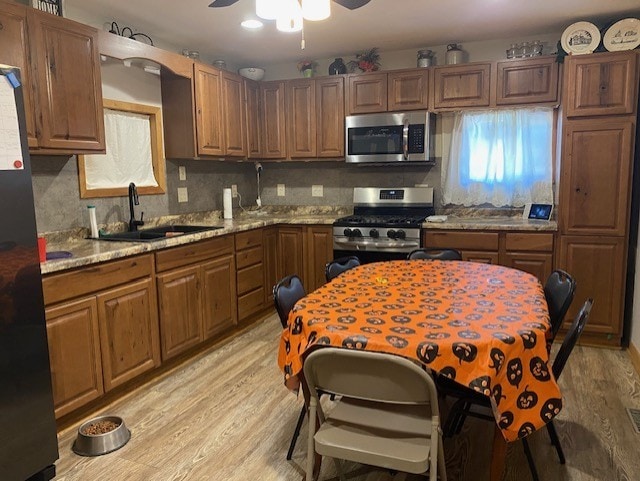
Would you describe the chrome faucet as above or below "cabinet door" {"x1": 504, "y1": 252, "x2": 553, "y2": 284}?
above

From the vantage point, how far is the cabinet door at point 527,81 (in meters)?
3.80

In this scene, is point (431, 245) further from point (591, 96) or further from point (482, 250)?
point (591, 96)

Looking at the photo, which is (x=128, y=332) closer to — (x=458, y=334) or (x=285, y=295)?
(x=285, y=295)

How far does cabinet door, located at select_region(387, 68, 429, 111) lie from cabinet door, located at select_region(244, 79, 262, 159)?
1.30m

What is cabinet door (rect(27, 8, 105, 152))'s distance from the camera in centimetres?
260

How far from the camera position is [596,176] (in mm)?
3541

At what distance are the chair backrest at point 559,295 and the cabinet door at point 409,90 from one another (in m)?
2.24

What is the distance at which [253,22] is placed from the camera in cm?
355

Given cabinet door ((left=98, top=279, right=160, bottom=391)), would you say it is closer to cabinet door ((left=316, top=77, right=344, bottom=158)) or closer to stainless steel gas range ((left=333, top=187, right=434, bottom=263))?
stainless steel gas range ((left=333, top=187, right=434, bottom=263))

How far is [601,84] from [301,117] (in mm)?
2499

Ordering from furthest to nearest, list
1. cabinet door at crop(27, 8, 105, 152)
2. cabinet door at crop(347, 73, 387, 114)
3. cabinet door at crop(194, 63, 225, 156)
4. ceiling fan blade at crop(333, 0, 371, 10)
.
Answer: cabinet door at crop(347, 73, 387, 114) → cabinet door at crop(194, 63, 225, 156) → cabinet door at crop(27, 8, 105, 152) → ceiling fan blade at crop(333, 0, 371, 10)

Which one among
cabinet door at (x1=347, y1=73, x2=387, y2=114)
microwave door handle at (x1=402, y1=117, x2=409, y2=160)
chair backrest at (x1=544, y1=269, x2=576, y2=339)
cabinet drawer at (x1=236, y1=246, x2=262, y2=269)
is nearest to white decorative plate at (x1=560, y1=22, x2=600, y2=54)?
microwave door handle at (x1=402, y1=117, x2=409, y2=160)

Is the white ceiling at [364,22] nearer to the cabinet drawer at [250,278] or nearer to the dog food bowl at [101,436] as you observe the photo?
the cabinet drawer at [250,278]

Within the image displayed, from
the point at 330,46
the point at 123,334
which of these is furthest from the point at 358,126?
the point at 123,334
